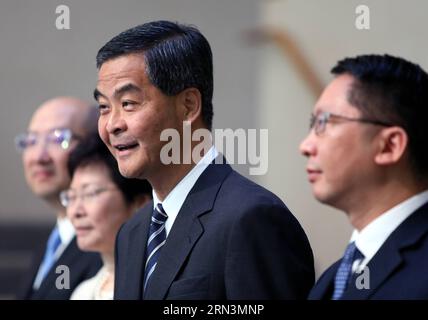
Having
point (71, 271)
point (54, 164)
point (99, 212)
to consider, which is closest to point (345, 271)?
point (99, 212)

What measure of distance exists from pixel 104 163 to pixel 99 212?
0.27m

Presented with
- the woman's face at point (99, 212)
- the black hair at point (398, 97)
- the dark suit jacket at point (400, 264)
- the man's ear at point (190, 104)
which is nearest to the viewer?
the dark suit jacket at point (400, 264)

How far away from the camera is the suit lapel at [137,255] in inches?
161

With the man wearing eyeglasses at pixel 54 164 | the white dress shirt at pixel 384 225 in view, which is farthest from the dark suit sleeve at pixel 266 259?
the man wearing eyeglasses at pixel 54 164

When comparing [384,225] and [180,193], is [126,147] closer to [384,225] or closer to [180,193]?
[180,193]

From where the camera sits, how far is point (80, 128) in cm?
609

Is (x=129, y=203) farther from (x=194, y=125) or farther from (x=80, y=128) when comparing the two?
(x=194, y=125)

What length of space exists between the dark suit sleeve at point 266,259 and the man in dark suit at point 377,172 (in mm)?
178

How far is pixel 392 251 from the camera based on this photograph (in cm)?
348

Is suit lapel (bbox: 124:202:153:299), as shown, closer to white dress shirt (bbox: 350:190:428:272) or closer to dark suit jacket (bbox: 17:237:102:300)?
white dress shirt (bbox: 350:190:428:272)

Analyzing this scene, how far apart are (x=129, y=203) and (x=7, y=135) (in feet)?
10.8

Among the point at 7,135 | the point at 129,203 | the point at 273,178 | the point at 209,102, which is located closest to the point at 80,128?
the point at 129,203

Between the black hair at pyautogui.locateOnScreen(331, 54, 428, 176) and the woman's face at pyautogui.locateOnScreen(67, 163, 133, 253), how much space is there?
2104 mm

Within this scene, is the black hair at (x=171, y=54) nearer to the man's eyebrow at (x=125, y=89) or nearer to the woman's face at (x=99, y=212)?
the man's eyebrow at (x=125, y=89)
